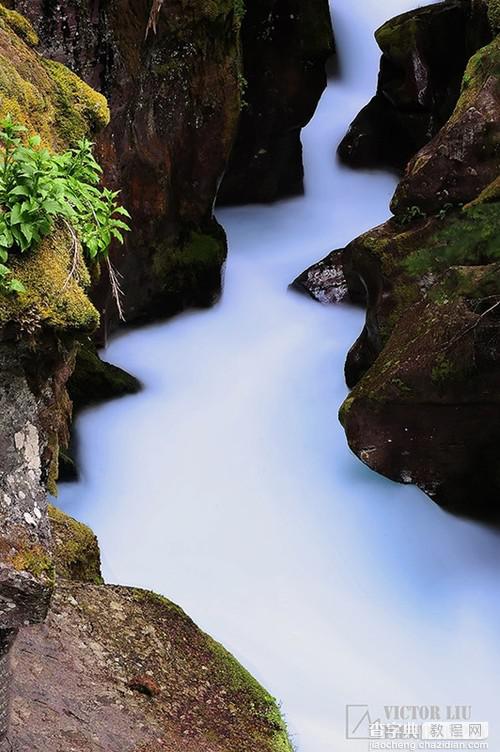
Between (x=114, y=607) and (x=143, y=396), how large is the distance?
457cm

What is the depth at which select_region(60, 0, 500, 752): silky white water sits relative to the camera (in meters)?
6.68

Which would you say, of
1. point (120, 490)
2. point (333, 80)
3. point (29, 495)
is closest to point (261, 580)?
point (120, 490)

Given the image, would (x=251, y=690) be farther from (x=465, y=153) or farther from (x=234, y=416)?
(x=465, y=153)

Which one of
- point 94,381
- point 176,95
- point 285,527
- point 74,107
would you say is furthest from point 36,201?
point 176,95

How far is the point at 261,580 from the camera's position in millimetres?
7434

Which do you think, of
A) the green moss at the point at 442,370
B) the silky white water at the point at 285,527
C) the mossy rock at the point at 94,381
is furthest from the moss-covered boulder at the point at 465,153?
the mossy rock at the point at 94,381

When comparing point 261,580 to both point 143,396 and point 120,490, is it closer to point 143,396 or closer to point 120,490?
point 120,490

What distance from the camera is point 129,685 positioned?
4730 millimetres

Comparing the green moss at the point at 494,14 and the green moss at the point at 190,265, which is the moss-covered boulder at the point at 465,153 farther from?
the green moss at the point at 190,265

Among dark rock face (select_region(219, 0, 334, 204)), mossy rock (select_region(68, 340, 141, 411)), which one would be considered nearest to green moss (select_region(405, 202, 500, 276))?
mossy rock (select_region(68, 340, 141, 411))

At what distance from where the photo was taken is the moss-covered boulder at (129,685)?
14.2ft

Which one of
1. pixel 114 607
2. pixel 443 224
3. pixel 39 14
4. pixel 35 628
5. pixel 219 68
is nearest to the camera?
pixel 35 628

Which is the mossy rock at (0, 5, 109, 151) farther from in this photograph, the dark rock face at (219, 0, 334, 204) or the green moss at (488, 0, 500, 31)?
the dark rock face at (219, 0, 334, 204)

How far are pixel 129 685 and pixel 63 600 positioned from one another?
667 mm
